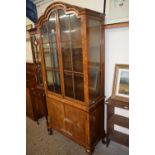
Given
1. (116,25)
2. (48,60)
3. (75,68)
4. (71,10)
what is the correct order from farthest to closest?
(48,60)
(75,68)
(116,25)
(71,10)

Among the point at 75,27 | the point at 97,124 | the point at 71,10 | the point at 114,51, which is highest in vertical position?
the point at 71,10

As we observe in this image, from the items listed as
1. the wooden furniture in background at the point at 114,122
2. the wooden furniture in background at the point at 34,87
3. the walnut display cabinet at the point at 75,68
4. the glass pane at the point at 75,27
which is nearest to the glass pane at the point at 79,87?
the walnut display cabinet at the point at 75,68

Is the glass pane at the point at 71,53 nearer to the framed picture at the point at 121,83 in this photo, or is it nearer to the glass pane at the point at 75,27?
the glass pane at the point at 75,27

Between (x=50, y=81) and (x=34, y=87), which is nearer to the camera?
(x=50, y=81)

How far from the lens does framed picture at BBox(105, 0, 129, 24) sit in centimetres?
170

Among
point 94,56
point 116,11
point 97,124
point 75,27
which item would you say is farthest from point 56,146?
point 116,11

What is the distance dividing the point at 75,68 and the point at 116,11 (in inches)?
34.5

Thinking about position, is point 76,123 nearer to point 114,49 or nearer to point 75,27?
point 114,49

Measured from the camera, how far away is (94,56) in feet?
5.95
